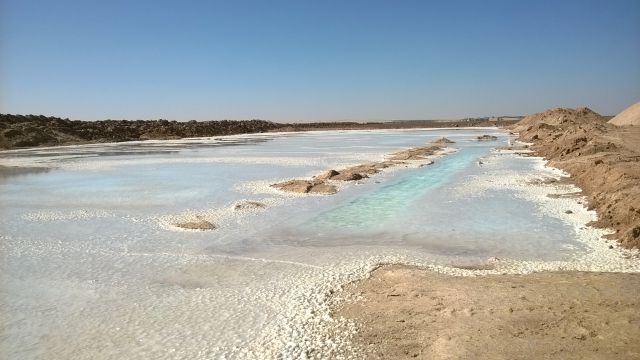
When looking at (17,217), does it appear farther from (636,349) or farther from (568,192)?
(568,192)

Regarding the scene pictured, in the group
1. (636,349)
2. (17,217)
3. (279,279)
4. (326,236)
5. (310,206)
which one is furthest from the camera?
(310,206)

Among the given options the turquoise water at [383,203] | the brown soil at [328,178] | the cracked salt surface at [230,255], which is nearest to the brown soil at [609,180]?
the cracked salt surface at [230,255]

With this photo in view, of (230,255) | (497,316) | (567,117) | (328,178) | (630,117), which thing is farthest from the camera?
(567,117)

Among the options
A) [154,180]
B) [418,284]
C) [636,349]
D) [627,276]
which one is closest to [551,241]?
[627,276]

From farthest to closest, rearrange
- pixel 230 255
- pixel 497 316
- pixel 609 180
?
pixel 609 180 < pixel 230 255 < pixel 497 316

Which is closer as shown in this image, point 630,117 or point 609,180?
point 609,180

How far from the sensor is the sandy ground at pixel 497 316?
4.12 metres

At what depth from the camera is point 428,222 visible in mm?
9312

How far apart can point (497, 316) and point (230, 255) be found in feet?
13.2

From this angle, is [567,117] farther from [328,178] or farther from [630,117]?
[328,178]

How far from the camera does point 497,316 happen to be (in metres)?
4.69

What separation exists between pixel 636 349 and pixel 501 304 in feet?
4.03

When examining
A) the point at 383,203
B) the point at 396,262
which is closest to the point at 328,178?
the point at 383,203

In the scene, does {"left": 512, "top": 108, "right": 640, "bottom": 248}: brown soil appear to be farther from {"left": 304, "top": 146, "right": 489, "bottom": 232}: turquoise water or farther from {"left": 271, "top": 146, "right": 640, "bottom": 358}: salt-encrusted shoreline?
{"left": 304, "top": 146, "right": 489, "bottom": 232}: turquoise water
